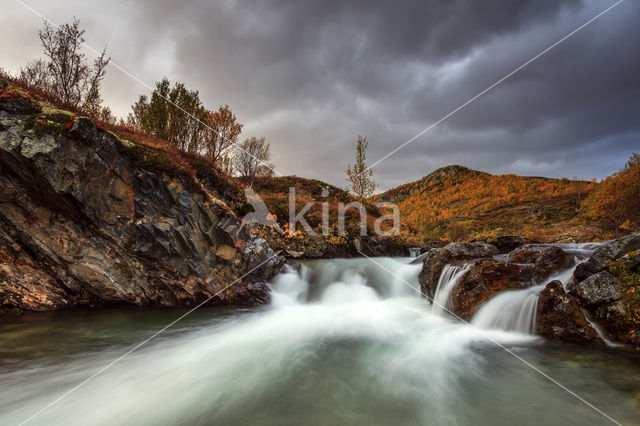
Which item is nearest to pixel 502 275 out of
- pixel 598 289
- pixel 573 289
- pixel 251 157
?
pixel 573 289

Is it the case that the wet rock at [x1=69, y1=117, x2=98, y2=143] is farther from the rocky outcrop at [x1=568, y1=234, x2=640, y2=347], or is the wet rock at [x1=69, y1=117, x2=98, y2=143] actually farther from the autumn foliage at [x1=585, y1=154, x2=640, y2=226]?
the autumn foliage at [x1=585, y1=154, x2=640, y2=226]

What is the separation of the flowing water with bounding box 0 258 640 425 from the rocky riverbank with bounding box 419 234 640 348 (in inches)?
18.3

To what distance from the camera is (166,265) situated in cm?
790

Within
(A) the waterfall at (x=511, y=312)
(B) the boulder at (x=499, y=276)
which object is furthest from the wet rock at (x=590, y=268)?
(B) the boulder at (x=499, y=276)

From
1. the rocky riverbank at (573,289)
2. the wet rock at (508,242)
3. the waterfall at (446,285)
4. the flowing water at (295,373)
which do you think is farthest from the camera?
the wet rock at (508,242)

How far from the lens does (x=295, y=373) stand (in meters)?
4.84

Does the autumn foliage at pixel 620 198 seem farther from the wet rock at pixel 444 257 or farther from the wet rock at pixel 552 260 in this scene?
the wet rock at pixel 552 260

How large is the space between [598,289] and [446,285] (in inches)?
144

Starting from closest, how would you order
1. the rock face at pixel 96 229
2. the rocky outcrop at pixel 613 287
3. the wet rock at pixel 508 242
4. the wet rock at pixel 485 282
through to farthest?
the rocky outcrop at pixel 613 287, the rock face at pixel 96 229, the wet rock at pixel 485 282, the wet rock at pixel 508 242

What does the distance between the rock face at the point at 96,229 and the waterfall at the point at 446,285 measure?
23.5ft

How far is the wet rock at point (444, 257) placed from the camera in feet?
30.4

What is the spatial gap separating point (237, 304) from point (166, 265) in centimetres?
281

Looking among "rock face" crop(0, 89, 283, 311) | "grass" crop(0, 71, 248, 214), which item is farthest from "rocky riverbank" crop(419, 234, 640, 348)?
"grass" crop(0, 71, 248, 214)

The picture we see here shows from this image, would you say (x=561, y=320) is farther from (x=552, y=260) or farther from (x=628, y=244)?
(x=628, y=244)
